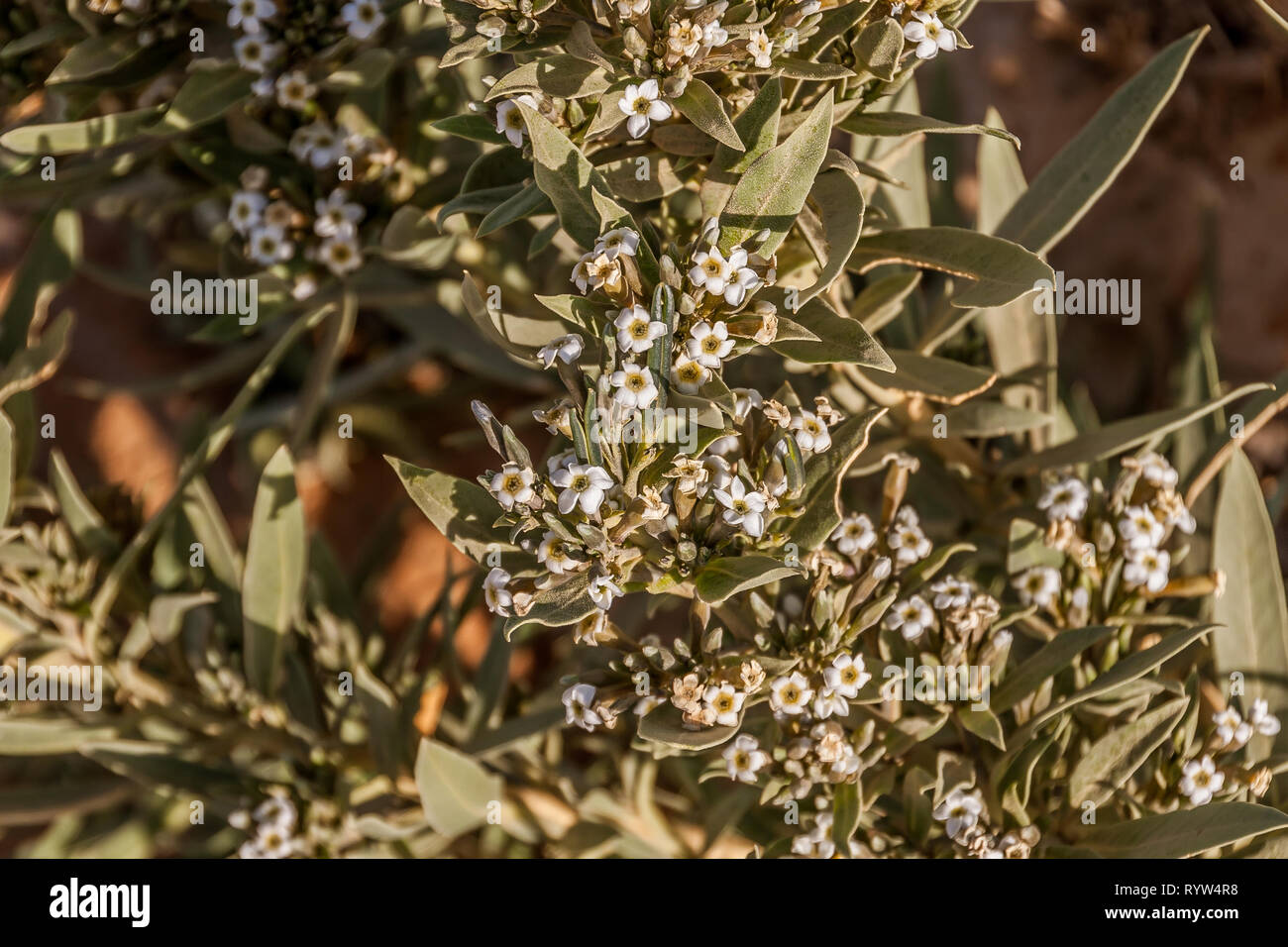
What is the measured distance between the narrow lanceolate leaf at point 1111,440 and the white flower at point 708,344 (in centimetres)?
65

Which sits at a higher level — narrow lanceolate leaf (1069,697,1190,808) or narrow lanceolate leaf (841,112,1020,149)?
narrow lanceolate leaf (841,112,1020,149)

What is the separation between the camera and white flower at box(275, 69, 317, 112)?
4.78ft

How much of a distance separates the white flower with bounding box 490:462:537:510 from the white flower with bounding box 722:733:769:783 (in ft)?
1.26

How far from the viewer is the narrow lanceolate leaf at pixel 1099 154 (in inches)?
53.4

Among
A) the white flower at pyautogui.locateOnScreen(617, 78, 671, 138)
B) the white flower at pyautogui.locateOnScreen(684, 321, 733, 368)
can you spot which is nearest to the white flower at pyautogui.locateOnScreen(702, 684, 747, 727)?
the white flower at pyautogui.locateOnScreen(684, 321, 733, 368)

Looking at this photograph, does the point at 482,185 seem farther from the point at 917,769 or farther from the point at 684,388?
the point at 917,769

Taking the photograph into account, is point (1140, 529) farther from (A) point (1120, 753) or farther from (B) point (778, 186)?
(B) point (778, 186)

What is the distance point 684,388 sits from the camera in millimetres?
1035

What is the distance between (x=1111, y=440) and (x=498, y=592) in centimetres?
85

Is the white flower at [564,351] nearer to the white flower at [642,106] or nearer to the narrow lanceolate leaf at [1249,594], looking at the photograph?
the white flower at [642,106]

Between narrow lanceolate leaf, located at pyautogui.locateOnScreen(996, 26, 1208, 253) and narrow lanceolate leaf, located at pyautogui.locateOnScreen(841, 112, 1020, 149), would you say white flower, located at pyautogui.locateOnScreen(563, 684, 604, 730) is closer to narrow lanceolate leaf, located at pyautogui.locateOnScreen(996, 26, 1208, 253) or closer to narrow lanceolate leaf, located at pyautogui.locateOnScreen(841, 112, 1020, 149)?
narrow lanceolate leaf, located at pyautogui.locateOnScreen(841, 112, 1020, 149)

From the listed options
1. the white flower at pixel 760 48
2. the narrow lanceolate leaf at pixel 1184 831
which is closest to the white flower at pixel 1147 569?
the narrow lanceolate leaf at pixel 1184 831
